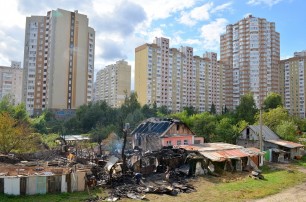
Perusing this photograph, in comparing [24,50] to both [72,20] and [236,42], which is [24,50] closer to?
[72,20]

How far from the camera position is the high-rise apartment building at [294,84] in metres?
103

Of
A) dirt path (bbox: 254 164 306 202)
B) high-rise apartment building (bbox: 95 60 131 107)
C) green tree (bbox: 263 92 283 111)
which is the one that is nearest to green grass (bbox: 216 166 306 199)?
dirt path (bbox: 254 164 306 202)

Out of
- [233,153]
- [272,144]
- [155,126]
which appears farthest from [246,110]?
[233,153]

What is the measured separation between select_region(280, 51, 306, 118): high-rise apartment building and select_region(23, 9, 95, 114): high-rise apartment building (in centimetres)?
7295

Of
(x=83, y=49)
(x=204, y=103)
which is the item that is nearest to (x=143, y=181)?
(x=83, y=49)

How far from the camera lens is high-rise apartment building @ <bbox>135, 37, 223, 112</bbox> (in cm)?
9375

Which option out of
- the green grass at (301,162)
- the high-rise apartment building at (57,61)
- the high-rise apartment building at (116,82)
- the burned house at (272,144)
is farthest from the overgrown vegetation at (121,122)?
the high-rise apartment building at (116,82)

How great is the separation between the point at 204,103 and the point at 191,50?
20.3 m

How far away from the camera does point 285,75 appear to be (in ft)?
355

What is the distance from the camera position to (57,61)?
3127 inches

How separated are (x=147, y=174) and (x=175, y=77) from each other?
74.6m

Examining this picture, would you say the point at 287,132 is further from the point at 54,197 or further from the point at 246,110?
the point at 54,197

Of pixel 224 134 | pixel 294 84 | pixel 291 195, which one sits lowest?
pixel 291 195

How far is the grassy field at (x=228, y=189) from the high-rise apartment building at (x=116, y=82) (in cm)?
9355
